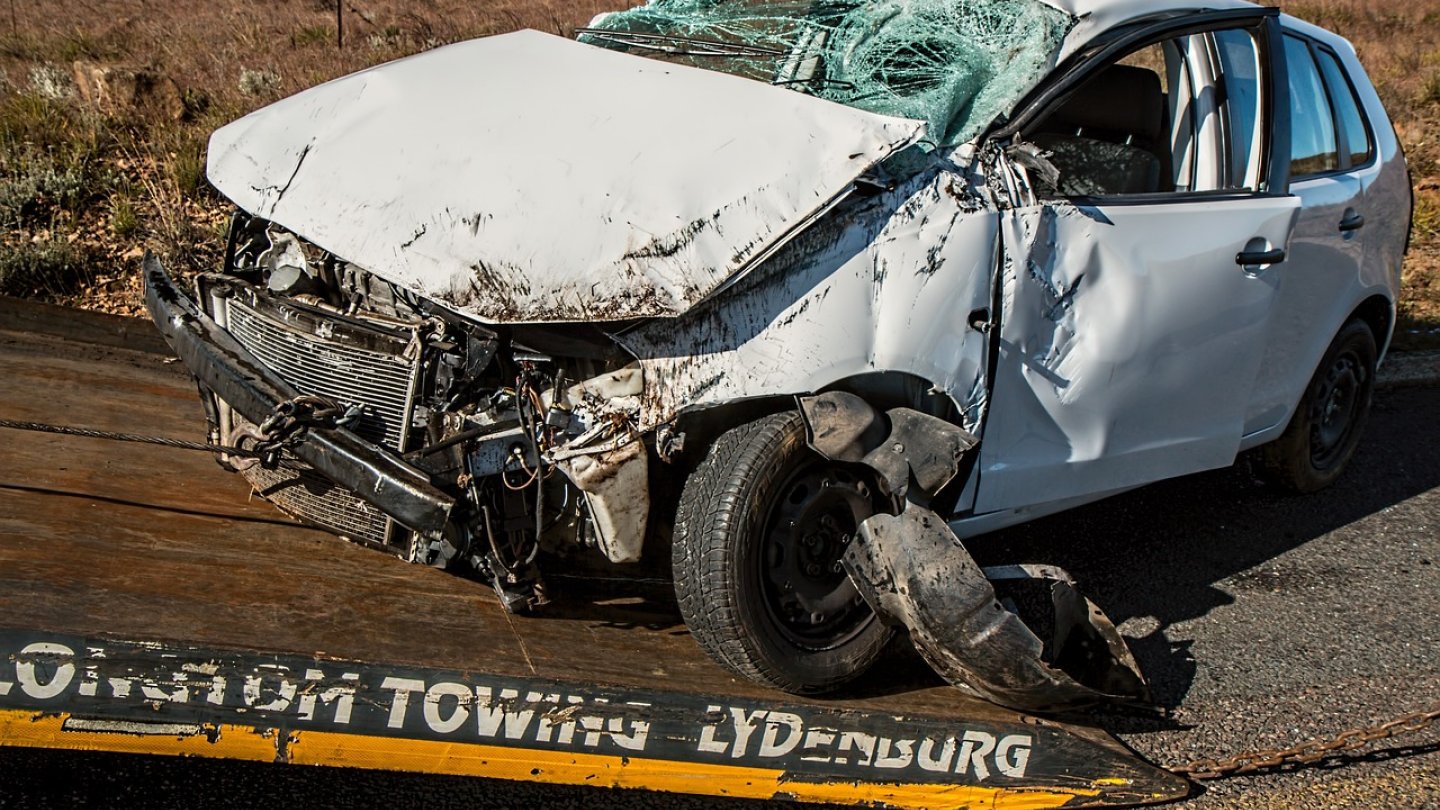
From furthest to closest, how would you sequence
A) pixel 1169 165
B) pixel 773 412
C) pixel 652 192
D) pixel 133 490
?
pixel 1169 165 < pixel 133 490 < pixel 773 412 < pixel 652 192

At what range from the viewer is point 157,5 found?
12.1m

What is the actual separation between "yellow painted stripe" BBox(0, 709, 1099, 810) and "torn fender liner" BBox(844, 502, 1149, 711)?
27 centimetres

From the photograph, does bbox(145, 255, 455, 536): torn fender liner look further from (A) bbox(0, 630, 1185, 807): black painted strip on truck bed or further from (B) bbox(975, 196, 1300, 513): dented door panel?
(B) bbox(975, 196, 1300, 513): dented door panel

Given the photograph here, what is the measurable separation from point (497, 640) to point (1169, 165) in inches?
119

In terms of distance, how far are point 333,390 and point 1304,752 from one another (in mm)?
2937

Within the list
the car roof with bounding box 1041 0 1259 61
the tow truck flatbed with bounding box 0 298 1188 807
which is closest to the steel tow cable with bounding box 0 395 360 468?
the tow truck flatbed with bounding box 0 298 1188 807

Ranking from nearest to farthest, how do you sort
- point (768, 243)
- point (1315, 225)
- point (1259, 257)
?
point (768, 243) → point (1259, 257) → point (1315, 225)

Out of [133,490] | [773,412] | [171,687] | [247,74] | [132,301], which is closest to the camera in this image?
[171,687]

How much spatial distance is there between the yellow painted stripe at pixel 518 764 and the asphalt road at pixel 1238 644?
0.29 metres

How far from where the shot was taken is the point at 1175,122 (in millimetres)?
4645

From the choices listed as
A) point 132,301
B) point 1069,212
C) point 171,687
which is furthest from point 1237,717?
point 132,301

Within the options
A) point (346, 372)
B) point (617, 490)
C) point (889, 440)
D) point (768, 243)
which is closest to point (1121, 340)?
point (889, 440)

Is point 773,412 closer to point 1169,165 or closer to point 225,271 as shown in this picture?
point 225,271

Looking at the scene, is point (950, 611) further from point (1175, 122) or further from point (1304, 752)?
point (1175, 122)
